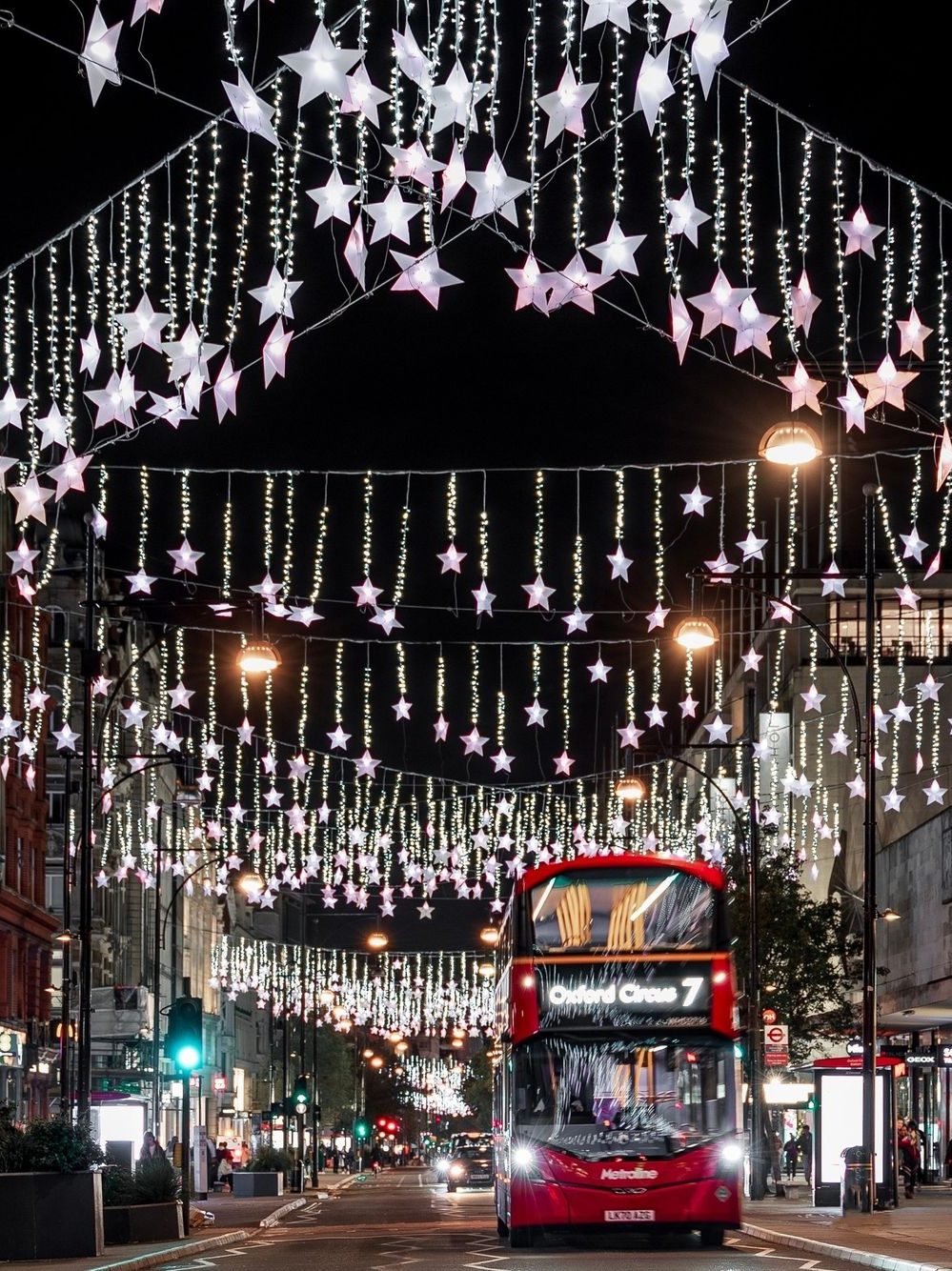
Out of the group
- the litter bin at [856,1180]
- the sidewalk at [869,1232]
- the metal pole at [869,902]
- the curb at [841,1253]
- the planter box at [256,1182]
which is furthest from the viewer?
the planter box at [256,1182]

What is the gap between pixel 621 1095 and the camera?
2489 cm

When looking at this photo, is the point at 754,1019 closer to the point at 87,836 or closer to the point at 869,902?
the point at 869,902

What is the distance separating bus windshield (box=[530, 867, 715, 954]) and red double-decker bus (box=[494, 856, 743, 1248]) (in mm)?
16

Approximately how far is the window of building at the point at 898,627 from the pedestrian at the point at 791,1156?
60.2 feet

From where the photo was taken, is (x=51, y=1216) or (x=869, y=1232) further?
(x=869, y=1232)

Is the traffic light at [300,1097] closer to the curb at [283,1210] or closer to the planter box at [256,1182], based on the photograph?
the planter box at [256,1182]

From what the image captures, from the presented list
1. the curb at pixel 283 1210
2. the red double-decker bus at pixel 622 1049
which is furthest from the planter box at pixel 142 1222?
the curb at pixel 283 1210

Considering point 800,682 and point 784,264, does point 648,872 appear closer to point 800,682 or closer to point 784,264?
point 784,264

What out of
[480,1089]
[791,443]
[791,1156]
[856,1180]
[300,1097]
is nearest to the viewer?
[791,443]

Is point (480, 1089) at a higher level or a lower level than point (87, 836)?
lower

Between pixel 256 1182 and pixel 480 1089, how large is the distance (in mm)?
95929

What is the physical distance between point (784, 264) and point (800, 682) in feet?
194

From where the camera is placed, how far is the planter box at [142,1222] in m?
28.7

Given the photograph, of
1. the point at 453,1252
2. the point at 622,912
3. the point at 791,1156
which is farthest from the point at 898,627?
the point at 622,912
